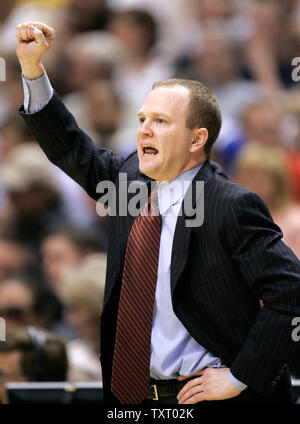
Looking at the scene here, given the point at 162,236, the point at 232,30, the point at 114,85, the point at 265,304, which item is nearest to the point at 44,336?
the point at 162,236

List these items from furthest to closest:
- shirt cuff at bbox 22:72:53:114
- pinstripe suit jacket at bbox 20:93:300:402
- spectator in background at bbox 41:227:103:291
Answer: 1. spectator in background at bbox 41:227:103:291
2. shirt cuff at bbox 22:72:53:114
3. pinstripe suit jacket at bbox 20:93:300:402

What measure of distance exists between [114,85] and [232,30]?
0.87 m

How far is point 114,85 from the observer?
17.1 feet

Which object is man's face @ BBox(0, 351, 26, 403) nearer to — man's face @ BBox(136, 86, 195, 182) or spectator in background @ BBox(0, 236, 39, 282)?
spectator in background @ BBox(0, 236, 39, 282)

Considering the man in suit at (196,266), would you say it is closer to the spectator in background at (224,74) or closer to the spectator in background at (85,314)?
the spectator in background at (85,314)

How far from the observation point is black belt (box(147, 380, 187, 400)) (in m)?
2.10

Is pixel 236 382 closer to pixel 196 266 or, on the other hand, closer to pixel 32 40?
pixel 196 266

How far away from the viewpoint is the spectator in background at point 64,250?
15.1 ft

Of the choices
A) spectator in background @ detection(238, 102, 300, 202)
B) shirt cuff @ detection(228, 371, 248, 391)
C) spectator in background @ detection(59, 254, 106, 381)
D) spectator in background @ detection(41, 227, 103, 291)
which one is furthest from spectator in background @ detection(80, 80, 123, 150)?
shirt cuff @ detection(228, 371, 248, 391)

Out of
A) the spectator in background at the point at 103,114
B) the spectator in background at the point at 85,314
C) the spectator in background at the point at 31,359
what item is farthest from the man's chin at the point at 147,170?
the spectator in background at the point at 103,114
